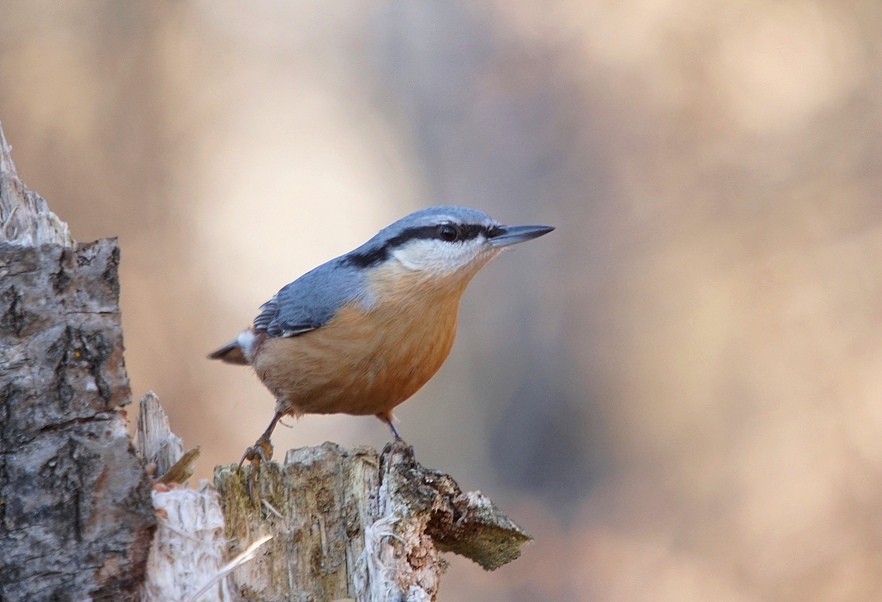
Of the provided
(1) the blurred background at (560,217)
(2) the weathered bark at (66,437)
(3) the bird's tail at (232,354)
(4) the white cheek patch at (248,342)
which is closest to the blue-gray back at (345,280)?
(4) the white cheek patch at (248,342)

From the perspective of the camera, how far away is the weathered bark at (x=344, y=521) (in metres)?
2.35

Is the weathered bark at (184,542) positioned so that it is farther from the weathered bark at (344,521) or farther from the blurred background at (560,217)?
the blurred background at (560,217)

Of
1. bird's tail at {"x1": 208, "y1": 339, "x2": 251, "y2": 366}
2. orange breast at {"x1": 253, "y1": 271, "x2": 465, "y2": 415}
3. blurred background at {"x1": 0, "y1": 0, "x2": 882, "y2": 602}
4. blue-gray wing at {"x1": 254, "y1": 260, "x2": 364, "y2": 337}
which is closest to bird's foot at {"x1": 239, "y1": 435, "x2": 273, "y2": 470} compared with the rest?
orange breast at {"x1": 253, "y1": 271, "x2": 465, "y2": 415}

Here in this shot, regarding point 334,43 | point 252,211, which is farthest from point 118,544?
point 334,43

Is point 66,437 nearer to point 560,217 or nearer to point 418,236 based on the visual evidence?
point 418,236

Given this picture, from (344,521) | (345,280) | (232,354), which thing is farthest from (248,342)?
(344,521)

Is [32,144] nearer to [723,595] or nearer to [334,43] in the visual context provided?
[334,43]

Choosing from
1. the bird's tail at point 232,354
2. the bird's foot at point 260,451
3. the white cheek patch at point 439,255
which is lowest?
the bird's foot at point 260,451

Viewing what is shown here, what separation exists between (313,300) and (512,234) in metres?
0.84

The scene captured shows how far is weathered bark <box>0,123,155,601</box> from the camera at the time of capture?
188cm

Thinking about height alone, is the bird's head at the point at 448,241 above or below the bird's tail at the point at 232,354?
below

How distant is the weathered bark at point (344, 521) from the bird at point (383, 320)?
747mm

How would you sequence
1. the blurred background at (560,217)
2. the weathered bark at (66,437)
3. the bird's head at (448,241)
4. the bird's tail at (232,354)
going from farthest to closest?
the blurred background at (560,217), the bird's tail at (232,354), the bird's head at (448,241), the weathered bark at (66,437)

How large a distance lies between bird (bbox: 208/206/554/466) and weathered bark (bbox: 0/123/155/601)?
3.98 feet
